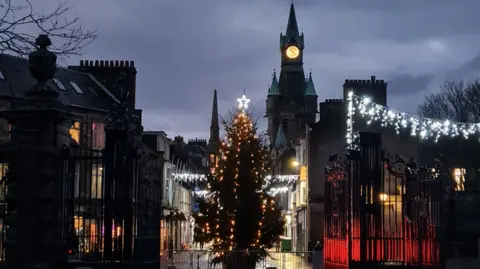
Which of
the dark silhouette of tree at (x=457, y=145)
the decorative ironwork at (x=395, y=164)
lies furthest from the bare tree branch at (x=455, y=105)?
the decorative ironwork at (x=395, y=164)

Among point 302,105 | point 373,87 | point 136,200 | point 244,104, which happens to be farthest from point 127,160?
point 302,105

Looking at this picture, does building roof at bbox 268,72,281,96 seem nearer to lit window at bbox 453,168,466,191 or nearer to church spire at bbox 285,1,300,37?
church spire at bbox 285,1,300,37

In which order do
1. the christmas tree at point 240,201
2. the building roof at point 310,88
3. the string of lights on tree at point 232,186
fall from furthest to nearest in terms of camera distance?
1. the building roof at point 310,88
2. the string of lights on tree at point 232,186
3. the christmas tree at point 240,201

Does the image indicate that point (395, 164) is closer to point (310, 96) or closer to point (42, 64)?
point (42, 64)

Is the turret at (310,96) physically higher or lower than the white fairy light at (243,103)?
higher

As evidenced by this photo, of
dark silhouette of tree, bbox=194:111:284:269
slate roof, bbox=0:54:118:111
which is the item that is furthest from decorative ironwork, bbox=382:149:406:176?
slate roof, bbox=0:54:118:111

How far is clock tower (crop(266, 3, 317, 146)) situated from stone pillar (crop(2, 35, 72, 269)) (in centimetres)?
12719

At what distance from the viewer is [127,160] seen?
785 inches

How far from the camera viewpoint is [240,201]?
3781 centimetres

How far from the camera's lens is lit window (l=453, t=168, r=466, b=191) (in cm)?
4722

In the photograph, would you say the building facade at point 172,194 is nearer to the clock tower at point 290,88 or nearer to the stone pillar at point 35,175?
the stone pillar at point 35,175

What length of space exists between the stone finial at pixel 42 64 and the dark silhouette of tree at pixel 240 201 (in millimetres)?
21554

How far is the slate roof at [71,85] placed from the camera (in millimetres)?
51125

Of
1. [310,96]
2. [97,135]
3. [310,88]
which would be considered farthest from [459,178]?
[310,88]
